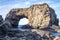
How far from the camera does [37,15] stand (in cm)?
14612

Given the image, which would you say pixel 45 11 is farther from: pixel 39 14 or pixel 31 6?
pixel 31 6

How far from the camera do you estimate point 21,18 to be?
162250 mm

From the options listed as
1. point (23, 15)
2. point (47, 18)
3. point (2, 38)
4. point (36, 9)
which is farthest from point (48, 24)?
point (2, 38)

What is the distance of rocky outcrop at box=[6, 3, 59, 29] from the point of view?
138750mm

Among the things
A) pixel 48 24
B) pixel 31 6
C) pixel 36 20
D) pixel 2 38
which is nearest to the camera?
pixel 2 38

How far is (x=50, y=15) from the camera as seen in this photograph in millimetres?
140875

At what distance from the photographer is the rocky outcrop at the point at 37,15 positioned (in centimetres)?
13875

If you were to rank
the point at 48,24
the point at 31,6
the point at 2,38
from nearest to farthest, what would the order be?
the point at 2,38, the point at 48,24, the point at 31,6

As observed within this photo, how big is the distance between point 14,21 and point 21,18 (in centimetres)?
664

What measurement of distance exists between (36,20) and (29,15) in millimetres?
9613

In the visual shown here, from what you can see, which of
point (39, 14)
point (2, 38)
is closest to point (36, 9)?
point (39, 14)

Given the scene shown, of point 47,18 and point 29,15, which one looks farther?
point 29,15

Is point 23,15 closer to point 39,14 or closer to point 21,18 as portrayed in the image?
point 21,18

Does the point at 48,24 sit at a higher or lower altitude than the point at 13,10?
lower
